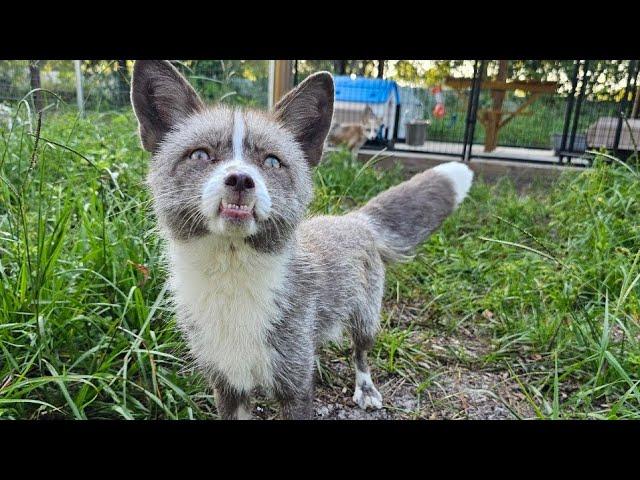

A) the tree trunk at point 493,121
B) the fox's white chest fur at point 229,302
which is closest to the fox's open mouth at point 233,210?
the fox's white chest fur at point 229,302

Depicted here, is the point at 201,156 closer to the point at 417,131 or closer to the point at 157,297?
the point at 157,297

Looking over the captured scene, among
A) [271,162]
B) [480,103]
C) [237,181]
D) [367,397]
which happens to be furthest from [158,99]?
[480,103]

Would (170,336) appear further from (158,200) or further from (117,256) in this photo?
(158,200)

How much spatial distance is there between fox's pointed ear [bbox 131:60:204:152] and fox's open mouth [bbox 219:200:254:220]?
2.08ft

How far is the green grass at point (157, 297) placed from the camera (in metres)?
2.11

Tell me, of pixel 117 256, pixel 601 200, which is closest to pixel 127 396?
pixel 117 256

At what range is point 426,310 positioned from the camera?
3.50 m

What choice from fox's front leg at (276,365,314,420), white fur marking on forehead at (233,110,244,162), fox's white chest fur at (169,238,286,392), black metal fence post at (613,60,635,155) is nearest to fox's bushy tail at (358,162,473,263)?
fox's front leg at (276,365,314,420)

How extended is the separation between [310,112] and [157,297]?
4.10 feet

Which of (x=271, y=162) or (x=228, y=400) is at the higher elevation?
(x=271, y=162)

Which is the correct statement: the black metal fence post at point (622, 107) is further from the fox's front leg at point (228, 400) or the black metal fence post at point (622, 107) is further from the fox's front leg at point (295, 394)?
the fox's front leg at point (228, 400)

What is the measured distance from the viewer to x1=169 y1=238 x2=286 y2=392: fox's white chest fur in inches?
73.4

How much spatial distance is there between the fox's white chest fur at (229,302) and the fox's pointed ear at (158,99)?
1.65ft

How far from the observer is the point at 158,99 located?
201 cm
